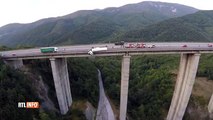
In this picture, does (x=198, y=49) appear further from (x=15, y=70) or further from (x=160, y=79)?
(x=15, y=70)

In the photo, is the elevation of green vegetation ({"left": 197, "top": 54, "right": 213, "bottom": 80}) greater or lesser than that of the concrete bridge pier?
lesser

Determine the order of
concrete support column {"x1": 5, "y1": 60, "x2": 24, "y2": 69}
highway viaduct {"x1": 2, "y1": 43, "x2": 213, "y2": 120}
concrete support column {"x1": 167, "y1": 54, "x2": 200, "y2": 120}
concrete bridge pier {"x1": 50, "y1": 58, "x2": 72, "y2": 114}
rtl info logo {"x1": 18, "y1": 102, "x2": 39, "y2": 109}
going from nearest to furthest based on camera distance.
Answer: rtl info logo {"x1": 18, "y1": 102, "x2": 39, "y2": 109}, concrete bridge pier {"x1": 50, "y1": 58, "x2": 72, "y2": 114}, highway viaduct {"x1": 2, "y1": 43, "x2": 213, "y2": 120}, concrete support column {"x1": 167, "y1": 54, "x2": 200, "y2": 120}, concrete support column {"x1": 5, "y1": 60, "x2": 24, "y2": 69}

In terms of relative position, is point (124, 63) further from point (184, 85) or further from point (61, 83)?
point (184, 85)

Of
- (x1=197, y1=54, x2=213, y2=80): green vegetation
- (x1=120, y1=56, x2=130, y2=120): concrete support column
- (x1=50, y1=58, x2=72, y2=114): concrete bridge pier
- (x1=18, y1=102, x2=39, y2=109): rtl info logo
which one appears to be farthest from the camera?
(x1=197, y1=54, x2=213, y2=80): green vegetation

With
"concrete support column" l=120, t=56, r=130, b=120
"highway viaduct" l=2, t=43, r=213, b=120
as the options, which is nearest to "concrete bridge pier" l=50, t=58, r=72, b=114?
"highway viaduct" l=2, t=43, r=213, b=120

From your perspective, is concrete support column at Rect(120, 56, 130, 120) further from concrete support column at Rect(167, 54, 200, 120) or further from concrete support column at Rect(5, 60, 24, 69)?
concrete support column at Rect(5, 60, 24, 69)

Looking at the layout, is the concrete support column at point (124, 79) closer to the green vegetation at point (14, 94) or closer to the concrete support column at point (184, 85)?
the concrete support column at point (184, 85)
